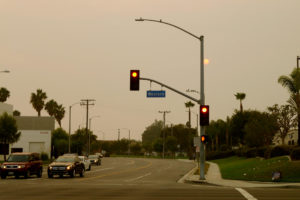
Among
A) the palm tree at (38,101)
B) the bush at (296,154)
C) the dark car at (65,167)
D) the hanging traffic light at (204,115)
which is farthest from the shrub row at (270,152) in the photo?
the palm tree at (38,101)

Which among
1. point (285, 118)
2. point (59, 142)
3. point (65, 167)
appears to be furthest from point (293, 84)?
point (59, 142)

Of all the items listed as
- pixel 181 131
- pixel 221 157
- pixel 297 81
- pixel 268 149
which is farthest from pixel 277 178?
pixel 181 131

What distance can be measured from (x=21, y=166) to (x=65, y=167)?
302 centimetres

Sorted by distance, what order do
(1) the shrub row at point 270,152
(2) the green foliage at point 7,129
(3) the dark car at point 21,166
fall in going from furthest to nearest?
(2) the green foliage at point 7,129
(1) the shrub row at point 270,152
(3) the dark car at point 21,166

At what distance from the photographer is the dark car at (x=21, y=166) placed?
110 ft

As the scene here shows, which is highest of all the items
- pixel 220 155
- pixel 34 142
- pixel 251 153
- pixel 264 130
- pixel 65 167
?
pixel 264 130

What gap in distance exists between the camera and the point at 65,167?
34000 mm

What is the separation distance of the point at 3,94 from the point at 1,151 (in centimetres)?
3356

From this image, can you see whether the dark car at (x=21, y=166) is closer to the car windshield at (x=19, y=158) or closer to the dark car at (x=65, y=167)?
Result: the car windshield at (x=19, y=158)

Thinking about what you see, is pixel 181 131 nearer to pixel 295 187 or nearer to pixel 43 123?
pixel 43 123

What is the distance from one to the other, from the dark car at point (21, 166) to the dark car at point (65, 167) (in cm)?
147

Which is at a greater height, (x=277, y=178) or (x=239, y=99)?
(x=239, y=99)

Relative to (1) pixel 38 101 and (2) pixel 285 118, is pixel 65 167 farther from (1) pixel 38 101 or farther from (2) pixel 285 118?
(1) pixel 38 101

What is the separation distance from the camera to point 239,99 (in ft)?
317
